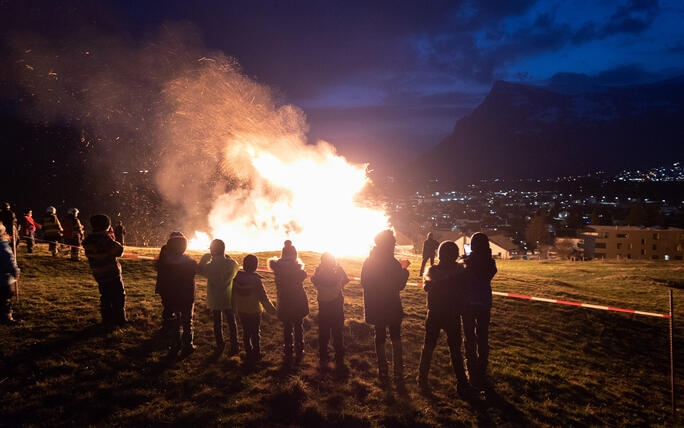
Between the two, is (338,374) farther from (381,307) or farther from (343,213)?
(343,213)

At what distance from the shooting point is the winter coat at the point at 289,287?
734 cm

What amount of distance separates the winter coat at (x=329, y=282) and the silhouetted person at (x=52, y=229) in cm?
1427

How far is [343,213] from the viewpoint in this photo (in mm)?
30094

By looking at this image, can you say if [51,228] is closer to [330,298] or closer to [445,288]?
[330,298]

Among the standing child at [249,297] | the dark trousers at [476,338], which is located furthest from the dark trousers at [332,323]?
the dark trousers at [476,338]

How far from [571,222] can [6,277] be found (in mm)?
127345

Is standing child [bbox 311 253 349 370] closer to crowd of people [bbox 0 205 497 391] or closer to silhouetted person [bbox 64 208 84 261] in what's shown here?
crowd of people [bbox 0 205 497 391]

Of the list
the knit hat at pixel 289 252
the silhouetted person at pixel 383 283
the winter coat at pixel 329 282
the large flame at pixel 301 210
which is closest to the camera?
the silhouetted person at pixel 383 283

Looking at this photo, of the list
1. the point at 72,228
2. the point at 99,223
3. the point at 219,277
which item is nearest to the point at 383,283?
the point at 219,277

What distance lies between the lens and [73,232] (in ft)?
50.3

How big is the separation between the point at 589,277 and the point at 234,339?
29.5 m

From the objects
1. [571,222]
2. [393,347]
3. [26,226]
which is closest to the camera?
[393,347]

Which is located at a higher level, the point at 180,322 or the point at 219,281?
the point at 219,281

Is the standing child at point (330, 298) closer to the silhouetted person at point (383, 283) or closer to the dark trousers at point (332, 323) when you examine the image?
the dark trousers at point (332, 323)
